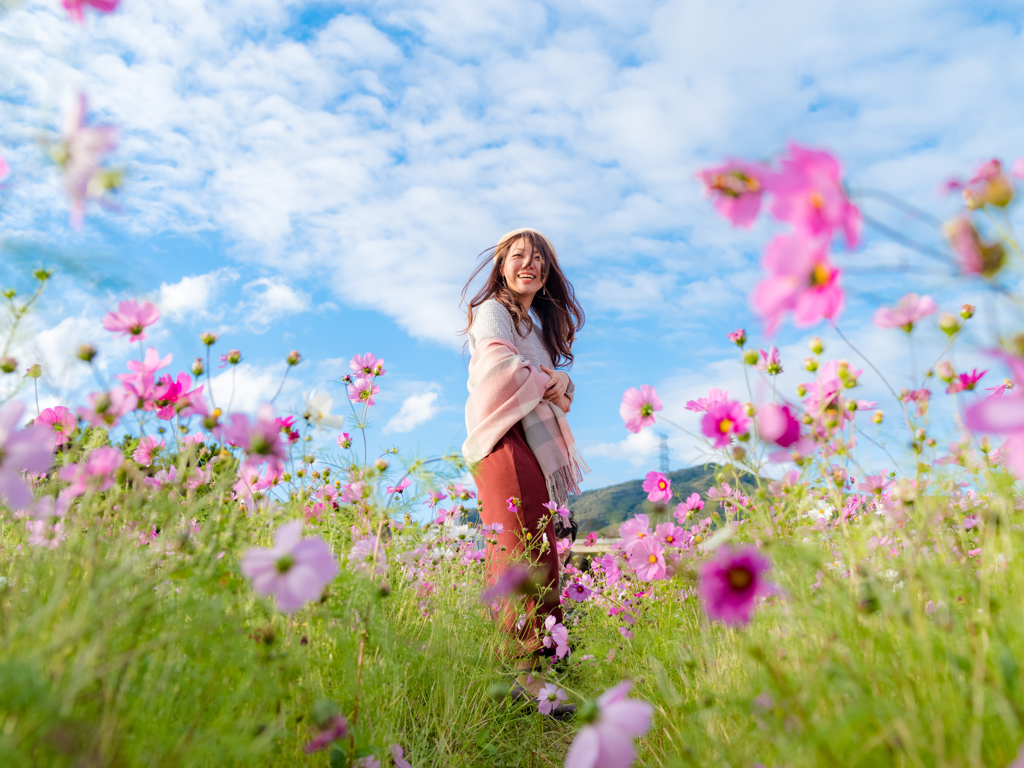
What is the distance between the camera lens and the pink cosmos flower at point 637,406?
1653 millimetres

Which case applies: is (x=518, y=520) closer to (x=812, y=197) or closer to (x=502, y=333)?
(x=502, y=333)

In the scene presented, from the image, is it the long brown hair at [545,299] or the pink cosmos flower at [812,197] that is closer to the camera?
the pink cosmos flower at [812,197]

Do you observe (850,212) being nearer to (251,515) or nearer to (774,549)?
(774,549)

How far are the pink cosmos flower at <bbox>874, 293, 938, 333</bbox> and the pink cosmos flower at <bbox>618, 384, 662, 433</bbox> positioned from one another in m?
0.58

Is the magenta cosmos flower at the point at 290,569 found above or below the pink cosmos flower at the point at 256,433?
below

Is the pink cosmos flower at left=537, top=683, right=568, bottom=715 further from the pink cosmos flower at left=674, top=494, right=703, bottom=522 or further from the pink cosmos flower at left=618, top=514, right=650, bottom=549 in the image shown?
the pink cosmos flower at left=674, top=494, right=703, bottom=522

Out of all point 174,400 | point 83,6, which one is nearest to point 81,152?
point 83,6

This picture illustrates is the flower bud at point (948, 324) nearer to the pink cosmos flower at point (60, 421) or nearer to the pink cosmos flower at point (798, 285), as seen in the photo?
the pink cosmos flower at point (798, 285)

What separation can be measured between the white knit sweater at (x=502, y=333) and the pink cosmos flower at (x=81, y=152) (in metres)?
1.93

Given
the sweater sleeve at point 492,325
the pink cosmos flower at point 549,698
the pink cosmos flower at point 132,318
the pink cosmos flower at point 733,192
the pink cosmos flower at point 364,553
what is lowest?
the pink cosmos flower at point 549,698

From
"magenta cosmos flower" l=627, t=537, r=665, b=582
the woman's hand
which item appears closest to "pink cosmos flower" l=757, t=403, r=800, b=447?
"magenta cosmos flower" l=627, t=537, r=665, b=582

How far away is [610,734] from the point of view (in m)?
0.84

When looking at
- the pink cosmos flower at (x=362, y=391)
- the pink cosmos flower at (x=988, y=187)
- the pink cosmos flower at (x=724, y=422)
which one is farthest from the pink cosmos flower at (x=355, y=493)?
the pink cosmos flower at (x=988, y=187)

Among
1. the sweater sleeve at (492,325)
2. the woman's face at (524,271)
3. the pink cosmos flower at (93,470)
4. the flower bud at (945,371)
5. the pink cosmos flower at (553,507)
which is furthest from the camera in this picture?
the woman's face at (524,271)
